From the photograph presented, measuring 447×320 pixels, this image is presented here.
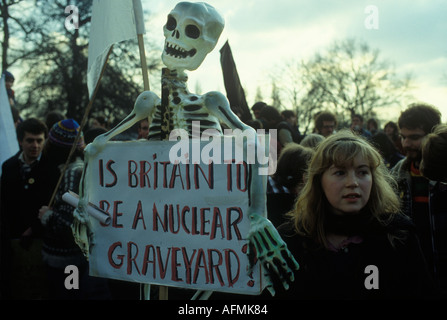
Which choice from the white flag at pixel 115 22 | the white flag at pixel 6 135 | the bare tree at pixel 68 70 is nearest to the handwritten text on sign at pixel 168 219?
the white flag at pixel 115 22

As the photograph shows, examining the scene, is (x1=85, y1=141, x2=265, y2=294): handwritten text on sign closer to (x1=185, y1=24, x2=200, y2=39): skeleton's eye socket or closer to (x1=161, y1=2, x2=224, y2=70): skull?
(x1=161, y1=2, x2=224, y2=70): skull

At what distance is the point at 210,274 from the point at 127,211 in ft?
1.87

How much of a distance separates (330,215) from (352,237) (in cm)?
13

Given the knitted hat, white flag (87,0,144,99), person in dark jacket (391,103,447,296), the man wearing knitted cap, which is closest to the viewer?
person in dark jacket (391,103,447,296)

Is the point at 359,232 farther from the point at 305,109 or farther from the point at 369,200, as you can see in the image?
the point at 305,109

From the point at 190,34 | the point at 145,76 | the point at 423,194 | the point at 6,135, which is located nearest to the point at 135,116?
the point at 145,76

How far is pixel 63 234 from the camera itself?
2.88 metres

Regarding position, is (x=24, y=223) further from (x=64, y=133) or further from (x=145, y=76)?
(x=145, y=76)

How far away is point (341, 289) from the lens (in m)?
1.78

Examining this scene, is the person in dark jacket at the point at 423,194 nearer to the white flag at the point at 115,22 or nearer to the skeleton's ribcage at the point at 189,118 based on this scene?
the skeleton's ribcage at the point at 189,118

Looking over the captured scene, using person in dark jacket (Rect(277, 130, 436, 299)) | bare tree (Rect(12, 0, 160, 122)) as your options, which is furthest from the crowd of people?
bare tree (Rect(12, 0, 160, 122))

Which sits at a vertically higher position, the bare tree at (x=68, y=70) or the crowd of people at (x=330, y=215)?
the bare tree at (x=68, y=70)

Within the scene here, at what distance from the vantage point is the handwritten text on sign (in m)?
2.00

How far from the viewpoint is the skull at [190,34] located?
2.26m
